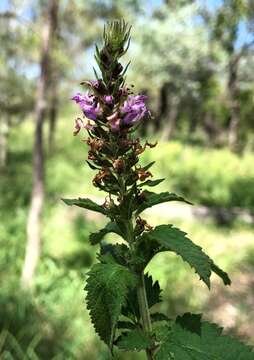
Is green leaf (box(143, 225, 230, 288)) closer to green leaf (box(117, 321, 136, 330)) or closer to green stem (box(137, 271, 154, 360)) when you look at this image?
green stem (box(137, 271, 154, 360))

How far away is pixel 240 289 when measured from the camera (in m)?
7.84

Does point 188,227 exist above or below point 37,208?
above

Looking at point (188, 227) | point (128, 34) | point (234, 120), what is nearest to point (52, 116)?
point (234, 120)

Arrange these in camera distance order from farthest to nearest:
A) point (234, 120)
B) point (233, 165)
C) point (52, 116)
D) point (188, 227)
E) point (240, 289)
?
point (234, 120) → point (52, 116) → point (233, 165) → point (188, 227) → point (240, 289)

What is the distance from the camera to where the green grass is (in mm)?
5559

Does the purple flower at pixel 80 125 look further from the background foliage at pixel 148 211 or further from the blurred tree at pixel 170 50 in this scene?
the blurred tree at pixel 170 50

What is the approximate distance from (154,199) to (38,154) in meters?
5.73

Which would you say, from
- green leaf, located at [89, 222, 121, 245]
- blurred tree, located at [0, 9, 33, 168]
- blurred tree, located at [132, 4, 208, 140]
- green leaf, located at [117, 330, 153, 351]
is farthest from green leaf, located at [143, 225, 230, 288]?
blurred tree, located at [132, 4, 208, 140]

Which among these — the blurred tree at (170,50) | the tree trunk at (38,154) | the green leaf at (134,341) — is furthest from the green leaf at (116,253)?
the blurred tree at (170,50)

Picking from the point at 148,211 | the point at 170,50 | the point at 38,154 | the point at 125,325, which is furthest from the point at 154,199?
the point at 170,50

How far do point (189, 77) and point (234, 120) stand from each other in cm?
283

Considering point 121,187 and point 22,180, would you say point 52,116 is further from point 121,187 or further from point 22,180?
point 121,187

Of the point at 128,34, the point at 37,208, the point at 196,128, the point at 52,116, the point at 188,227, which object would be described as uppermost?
the point at 196,128

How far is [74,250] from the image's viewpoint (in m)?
8.31
